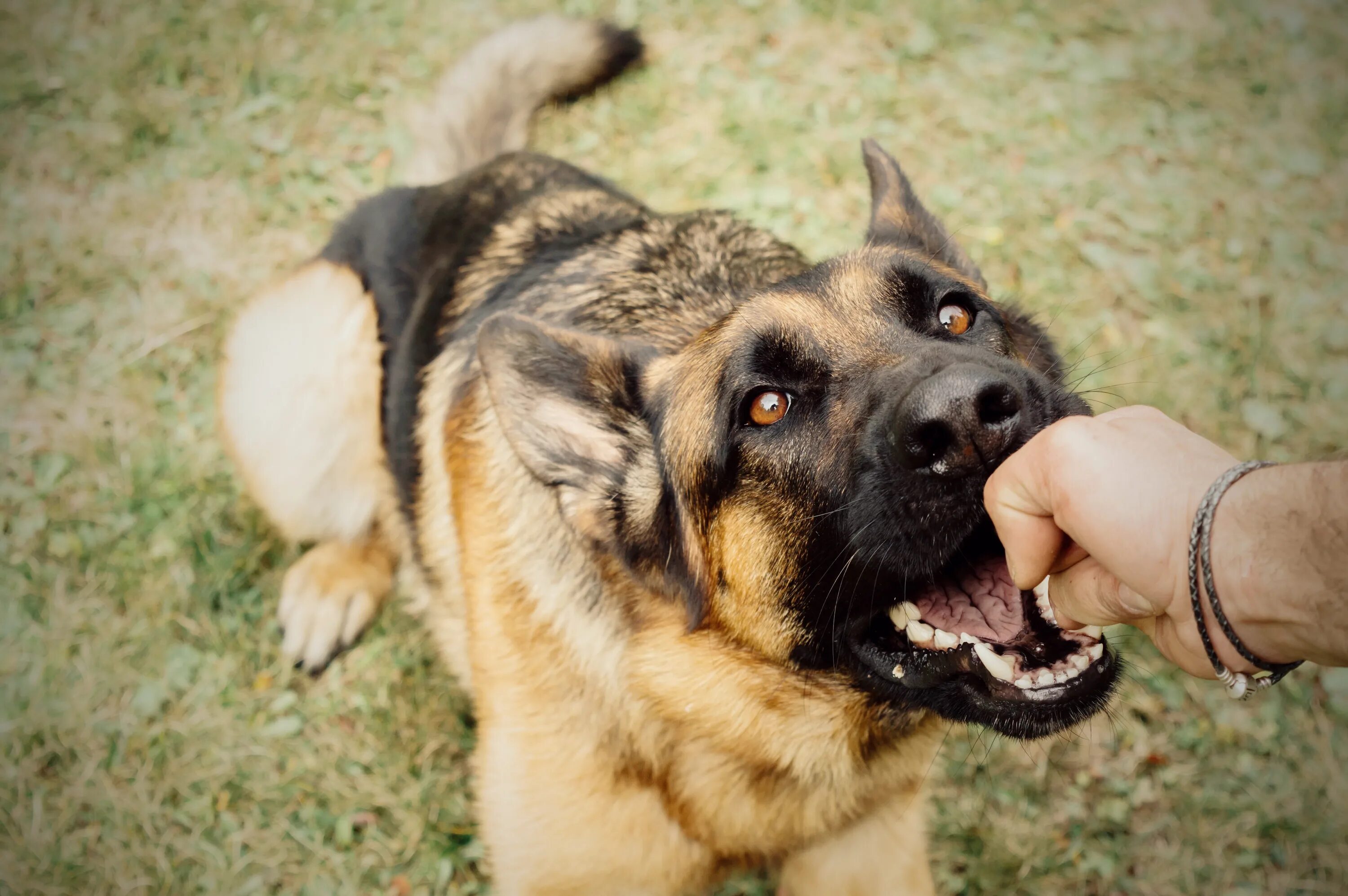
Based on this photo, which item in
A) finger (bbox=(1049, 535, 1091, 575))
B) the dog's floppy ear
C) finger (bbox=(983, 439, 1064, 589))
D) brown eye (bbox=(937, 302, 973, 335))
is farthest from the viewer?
brown eye (bbox=(937, 302, 973, 335))

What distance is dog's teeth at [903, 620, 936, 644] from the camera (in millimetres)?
2303

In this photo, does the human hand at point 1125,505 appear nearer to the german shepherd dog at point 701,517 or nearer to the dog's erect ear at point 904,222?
the german shepherd dog at point 701,517

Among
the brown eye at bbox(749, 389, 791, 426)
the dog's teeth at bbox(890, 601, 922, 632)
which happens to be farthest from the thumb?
the brown eye at bbox(749, 389, 791, 426)

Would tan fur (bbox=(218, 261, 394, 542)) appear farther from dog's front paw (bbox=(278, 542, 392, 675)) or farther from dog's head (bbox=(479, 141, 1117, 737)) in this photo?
dog's head (bbox=(479, 141, 1117, 737))

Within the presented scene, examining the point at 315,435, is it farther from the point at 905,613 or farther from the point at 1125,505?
the point at 1125,505

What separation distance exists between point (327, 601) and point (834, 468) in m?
2.92

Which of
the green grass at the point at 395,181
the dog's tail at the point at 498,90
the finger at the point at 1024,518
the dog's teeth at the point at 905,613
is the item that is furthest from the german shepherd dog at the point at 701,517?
the dog's tail at the point at 498,90

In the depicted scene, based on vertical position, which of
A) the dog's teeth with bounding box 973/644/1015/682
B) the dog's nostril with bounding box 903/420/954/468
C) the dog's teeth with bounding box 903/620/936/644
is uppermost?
the dog's nostril with bounding box 903/420/954/468

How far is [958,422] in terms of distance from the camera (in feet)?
6.40

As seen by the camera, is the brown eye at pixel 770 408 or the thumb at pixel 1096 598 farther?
the brown eye at pixel 770 408

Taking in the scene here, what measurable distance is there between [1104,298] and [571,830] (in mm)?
4548

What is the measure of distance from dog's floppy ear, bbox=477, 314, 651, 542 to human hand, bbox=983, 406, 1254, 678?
3.70ft

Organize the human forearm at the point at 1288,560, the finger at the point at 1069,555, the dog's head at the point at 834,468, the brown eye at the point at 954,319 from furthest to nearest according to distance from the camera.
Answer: the brown eye at the point at 954,319, the dog's head at the point at 834,468, the finger at the point at 1069,555, the human forearm at the point at 1288,560

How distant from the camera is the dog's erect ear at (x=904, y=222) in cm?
294
